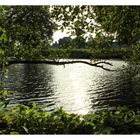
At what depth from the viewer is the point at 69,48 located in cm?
1420

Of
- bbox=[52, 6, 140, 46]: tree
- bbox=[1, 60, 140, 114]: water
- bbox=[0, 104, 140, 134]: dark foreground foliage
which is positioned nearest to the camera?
bbox=[0, 104, 140, 134]: dark foreground foliage

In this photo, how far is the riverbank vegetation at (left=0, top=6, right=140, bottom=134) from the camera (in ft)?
36.7

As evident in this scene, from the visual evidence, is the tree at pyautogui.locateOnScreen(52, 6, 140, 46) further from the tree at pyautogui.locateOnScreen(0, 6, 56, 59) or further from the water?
the water

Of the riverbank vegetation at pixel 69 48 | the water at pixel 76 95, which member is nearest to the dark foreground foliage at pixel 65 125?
the riverbank vegetation at pixel 69 48

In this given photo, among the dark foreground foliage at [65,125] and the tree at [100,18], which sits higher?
the tree at [100,18]

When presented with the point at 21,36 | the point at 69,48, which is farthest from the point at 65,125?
the point at 21,36

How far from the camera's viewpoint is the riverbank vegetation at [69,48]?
11.2 meters

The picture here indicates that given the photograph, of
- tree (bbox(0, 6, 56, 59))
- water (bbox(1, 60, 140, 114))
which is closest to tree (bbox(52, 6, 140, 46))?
tree (bbox(0, 6, 56, 59))

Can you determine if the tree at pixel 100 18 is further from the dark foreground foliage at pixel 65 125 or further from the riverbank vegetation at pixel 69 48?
the dark foreground foliage at pixel 65 125

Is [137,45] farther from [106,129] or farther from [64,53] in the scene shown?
[106,129]

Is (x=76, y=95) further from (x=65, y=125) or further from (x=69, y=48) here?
(x=65, y=125)

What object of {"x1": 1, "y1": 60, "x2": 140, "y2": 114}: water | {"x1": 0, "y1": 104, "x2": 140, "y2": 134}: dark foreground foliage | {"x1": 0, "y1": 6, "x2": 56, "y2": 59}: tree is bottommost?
{"x1": 1, "y1": 60, "x2": 140, "y2": 114}: water
